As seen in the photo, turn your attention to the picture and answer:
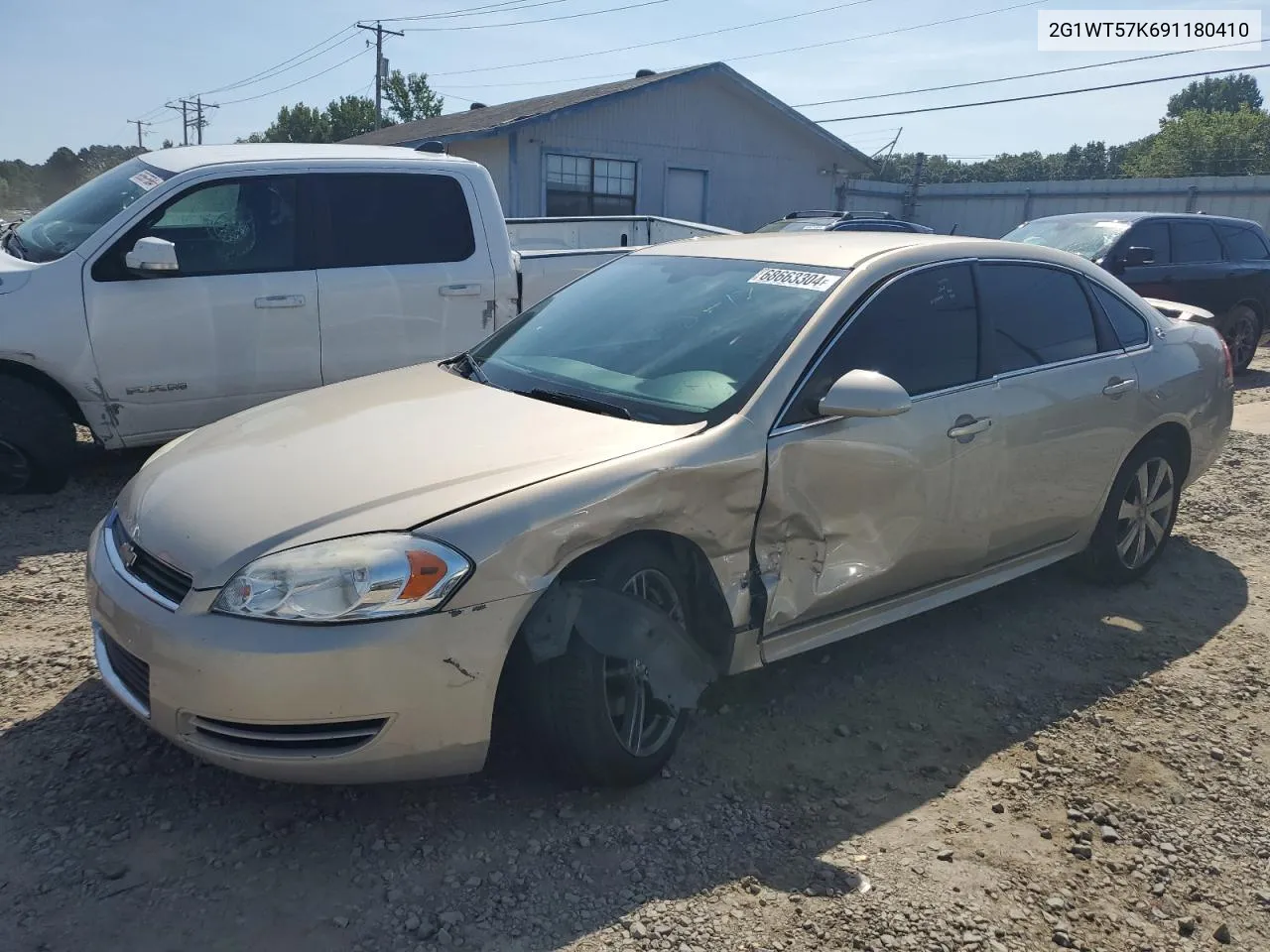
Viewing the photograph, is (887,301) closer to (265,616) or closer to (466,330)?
(265,616)

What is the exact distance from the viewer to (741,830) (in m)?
2.97

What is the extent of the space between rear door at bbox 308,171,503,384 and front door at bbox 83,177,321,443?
0.56ft

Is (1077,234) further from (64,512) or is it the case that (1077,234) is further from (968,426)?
(64,512)

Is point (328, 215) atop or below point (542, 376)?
atop

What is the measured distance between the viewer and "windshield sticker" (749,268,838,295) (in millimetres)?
3656

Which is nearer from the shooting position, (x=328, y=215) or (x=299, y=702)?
(x=299, y=702)

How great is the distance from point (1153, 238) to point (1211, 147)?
6459 centimetres

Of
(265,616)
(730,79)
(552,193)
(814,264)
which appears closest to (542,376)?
(814,264)

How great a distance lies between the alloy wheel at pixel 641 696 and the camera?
2967mm

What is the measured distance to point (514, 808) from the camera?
2.99 metres

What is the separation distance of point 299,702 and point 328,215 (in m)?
4.19

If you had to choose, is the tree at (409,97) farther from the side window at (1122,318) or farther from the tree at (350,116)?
the side window at (1122,318)

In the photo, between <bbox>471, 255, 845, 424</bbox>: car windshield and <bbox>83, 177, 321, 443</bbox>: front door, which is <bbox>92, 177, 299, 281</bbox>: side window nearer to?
<bbox>83, 177, 321, 443</bbox>: front door

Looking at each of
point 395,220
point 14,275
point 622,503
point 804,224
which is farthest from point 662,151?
point 622,503
